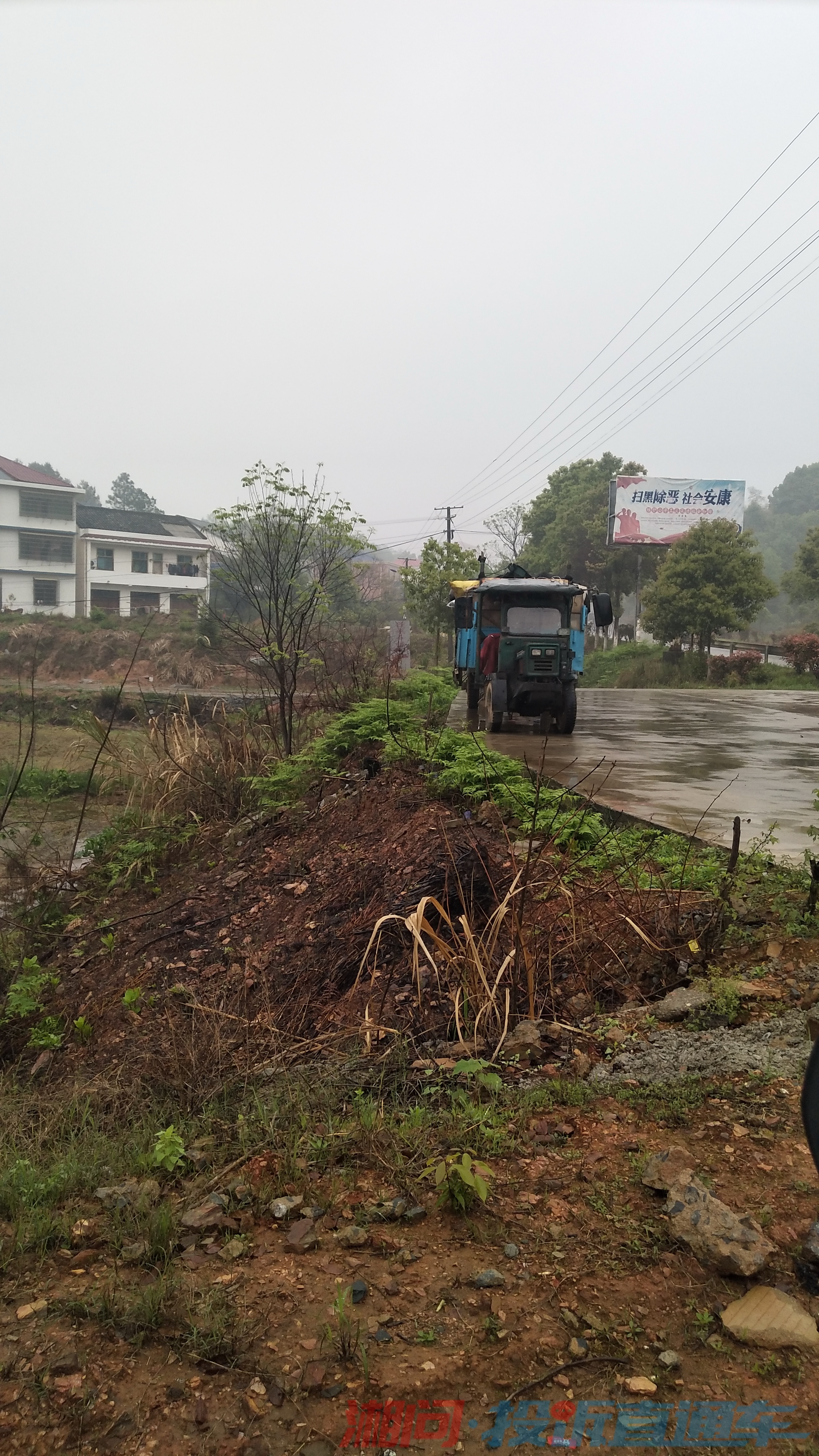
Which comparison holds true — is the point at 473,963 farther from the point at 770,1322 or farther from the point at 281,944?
the point at 770,1322

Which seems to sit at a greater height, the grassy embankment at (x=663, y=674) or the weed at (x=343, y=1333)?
the grassy embankment at (x=663, y=674)

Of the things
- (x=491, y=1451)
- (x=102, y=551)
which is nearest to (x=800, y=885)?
(x=491, y=1451)

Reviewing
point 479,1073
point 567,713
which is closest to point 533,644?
point 567,713

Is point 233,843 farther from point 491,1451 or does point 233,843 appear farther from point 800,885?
point 491,1451

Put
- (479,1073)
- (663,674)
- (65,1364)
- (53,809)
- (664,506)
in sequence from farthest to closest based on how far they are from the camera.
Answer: (664,506), (663,674), (53,809), (479,1073), (65,1364)

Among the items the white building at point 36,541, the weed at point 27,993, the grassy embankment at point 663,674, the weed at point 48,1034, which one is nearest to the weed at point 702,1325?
the weed at point 48,1034

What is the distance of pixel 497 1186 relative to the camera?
280 centimetres

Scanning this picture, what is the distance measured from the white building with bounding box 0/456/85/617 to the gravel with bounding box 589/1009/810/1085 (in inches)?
1782

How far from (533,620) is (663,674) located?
2063cm

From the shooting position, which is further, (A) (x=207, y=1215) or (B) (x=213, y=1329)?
(A) (x=207, y=1215)

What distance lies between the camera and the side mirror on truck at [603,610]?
13234 millimetres

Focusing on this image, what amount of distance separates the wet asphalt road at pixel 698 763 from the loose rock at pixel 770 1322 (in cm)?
330

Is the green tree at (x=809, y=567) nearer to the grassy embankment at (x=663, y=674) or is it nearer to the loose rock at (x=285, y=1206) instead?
the grassy embankment at (x=663, y=674)

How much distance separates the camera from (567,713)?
13.1 m
